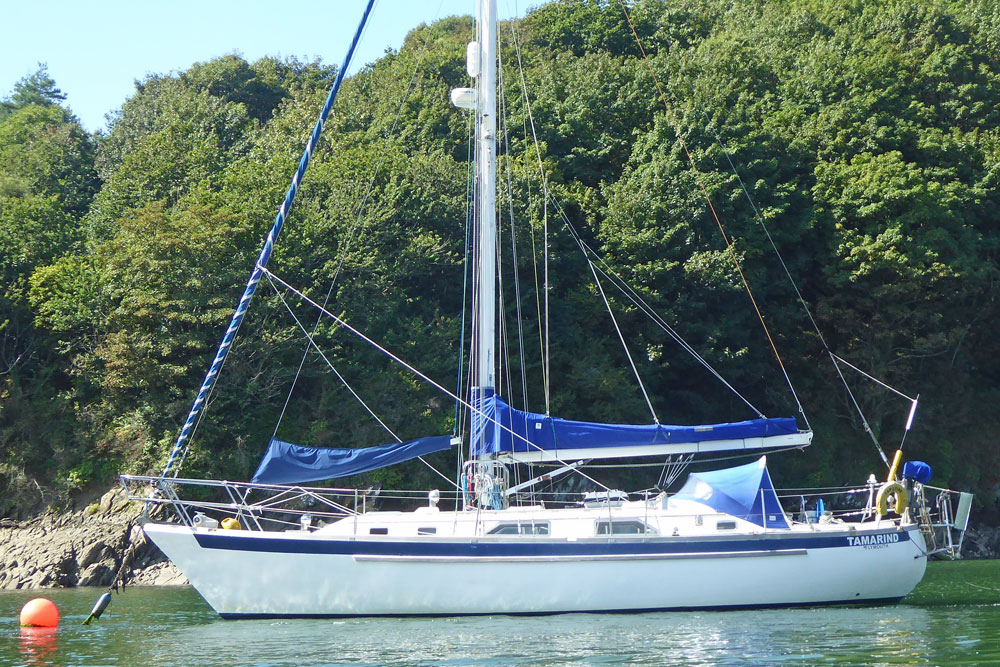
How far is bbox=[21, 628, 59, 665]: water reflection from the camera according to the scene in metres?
15.4

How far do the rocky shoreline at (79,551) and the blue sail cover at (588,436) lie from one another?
1334 cm

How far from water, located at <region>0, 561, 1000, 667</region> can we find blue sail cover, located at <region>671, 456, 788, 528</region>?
5.71ft

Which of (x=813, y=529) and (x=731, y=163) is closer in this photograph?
(x=813, y=529)

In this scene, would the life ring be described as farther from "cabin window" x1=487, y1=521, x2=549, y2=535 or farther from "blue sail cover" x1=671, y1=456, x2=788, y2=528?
"cabin window" x1=487, y1=521, x2=549, y2=535

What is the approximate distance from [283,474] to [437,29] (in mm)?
49302

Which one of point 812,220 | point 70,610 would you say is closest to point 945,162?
point 812,220

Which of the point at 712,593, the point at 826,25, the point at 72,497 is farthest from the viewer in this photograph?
the point at 826,25

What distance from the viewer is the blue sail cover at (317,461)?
64.1 feet

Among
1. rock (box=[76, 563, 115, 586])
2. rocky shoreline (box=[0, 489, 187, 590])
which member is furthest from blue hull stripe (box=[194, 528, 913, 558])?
rock (box=[76, 563, 115, 586])

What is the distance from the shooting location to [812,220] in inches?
1511

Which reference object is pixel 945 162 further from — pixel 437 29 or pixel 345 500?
pixel 437 29

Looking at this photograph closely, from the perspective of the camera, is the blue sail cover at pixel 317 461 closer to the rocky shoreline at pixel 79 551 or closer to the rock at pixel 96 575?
the rocky shoreline at pixel 79 551

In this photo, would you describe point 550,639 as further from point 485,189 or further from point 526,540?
point 485,189

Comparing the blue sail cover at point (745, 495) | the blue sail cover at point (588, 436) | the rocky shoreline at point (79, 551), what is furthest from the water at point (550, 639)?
the rocky shoreline at point (79, 551)
